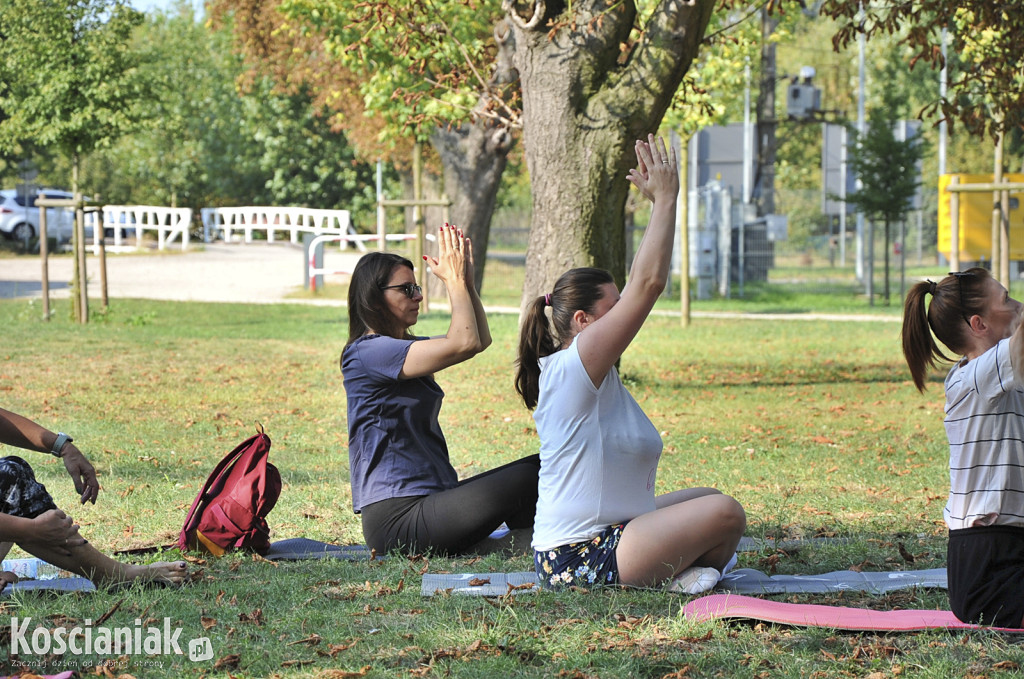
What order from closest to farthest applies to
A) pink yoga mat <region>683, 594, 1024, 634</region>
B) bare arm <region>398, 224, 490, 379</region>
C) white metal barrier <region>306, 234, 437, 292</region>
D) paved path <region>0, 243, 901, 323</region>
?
pink yoga mat <region>683, 594, 1024, 634</region>
bare arm <region>398, 224, 490, 379</region>
white metal barrier <region>306, 234, 437, 292</region>
paved path <region>0, 243, 901, 323</region>

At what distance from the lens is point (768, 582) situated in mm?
4824

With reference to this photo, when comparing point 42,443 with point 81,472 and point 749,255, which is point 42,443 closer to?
point 81,472

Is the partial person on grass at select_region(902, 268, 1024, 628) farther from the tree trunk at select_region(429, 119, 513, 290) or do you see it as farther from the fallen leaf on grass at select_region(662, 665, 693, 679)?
the tree trunk at select_region(429, 119, 513, 290)

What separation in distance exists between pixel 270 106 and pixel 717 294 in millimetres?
24198

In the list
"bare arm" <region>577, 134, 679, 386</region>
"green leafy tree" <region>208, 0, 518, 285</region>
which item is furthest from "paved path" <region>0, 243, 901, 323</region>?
"bare arm" <region>577, 134, 679, 386</region>

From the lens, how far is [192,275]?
31.0 metres

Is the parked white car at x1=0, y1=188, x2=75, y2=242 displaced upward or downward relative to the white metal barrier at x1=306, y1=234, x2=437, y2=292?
upward

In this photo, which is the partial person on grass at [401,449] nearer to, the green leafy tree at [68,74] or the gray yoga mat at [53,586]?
the gray yoga mat at [53,586]

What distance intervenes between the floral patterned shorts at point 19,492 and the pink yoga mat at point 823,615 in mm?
2458

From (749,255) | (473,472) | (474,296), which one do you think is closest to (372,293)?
(474,296)

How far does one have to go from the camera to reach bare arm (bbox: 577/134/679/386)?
411 cm

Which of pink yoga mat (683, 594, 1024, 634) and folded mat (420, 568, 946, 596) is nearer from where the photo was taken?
pink yoga mat (683, 594, 1024, 634)

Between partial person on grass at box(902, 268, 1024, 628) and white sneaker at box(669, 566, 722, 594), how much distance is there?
2.93 feet

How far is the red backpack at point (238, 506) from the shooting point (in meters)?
→ 5.41
